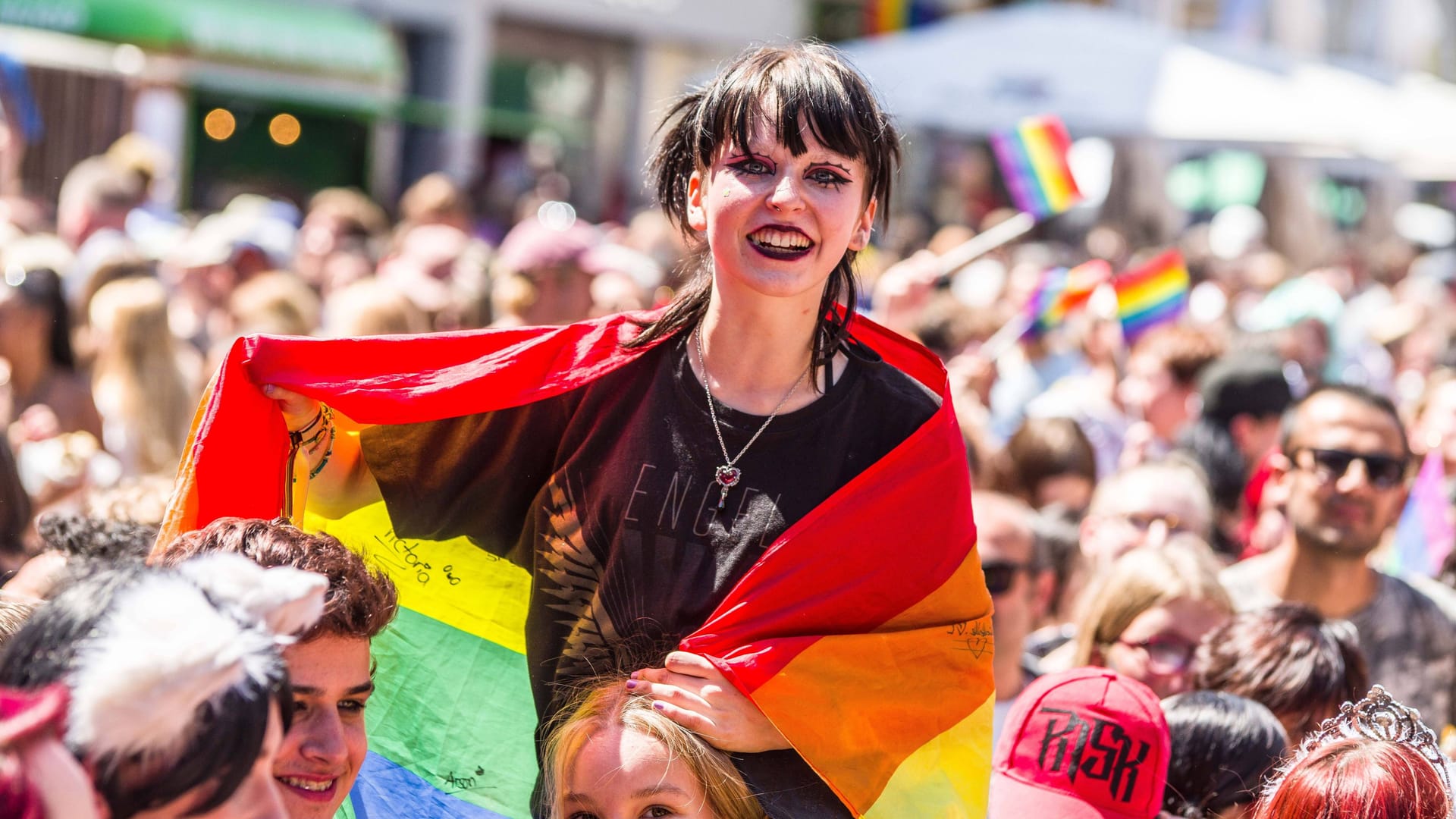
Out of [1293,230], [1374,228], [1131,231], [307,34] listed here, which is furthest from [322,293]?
[1374,228]

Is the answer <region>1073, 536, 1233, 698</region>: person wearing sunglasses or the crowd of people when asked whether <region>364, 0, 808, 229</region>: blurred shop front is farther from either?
<region>1073, 536, 1233, 698</region>: person wearing sunglasses

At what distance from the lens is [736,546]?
8.02 ft

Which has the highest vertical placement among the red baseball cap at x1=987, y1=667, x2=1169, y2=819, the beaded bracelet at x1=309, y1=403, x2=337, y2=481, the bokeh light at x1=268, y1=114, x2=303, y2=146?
the beaded bracelet at x1=309, y1=403, x2=337, y2=481

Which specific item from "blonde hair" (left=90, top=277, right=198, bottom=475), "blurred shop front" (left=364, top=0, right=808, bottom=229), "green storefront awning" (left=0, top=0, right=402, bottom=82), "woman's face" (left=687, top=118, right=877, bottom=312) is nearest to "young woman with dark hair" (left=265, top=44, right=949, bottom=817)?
"woman's face" (left=687, top=118, right=877, bottom=312)

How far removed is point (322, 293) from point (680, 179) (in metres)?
5.95

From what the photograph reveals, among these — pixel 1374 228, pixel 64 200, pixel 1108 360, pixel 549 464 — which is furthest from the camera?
pixel 1374 228

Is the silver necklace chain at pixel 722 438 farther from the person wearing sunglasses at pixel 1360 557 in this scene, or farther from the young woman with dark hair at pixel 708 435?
the person wearing sunglasses at pixel 1360 557

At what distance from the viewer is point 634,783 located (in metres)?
2.31

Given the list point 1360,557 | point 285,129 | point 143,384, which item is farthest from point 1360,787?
point 285,129

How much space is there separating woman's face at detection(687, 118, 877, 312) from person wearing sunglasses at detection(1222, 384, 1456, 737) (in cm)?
188

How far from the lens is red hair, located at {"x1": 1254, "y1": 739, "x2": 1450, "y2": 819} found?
2.16 metres

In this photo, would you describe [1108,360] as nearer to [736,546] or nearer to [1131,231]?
[736,546]

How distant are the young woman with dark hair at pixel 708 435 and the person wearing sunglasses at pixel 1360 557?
176 cm

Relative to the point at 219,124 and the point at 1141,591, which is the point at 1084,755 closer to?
the point at 1141,591
